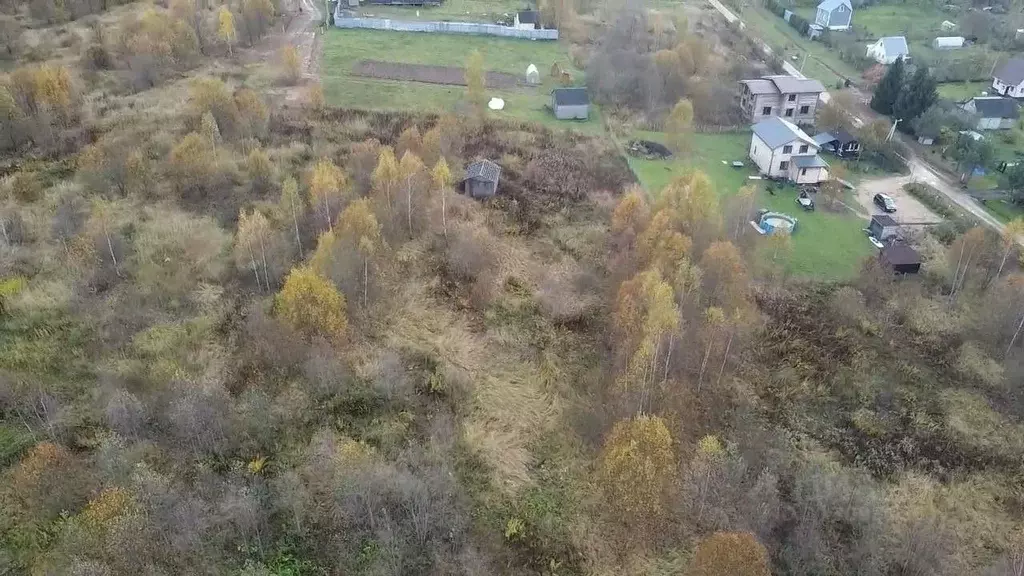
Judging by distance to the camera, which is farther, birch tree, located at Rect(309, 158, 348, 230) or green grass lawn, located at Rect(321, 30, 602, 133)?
green grass lawn, located at Rect(321, 30, 602, 133)

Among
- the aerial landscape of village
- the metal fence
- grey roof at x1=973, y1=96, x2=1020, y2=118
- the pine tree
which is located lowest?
the aerial landscape of village

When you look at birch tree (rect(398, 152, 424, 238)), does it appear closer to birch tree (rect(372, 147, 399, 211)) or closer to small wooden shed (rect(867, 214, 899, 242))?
birch tree (rect(372, 147, 399, 211))

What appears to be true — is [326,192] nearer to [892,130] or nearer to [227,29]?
[227,29]

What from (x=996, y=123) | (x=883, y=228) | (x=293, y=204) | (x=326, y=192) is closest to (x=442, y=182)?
(x=326, y=192)

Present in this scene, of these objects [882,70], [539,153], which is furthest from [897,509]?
[882,70]

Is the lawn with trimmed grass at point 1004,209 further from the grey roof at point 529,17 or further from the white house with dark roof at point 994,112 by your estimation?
the grey roof at point 529,17

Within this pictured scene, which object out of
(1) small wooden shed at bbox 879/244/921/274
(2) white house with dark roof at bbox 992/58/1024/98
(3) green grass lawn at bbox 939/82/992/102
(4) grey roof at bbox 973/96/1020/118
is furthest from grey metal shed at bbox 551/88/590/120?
(2) white house with dark roof at bbox 992/58/1024/98

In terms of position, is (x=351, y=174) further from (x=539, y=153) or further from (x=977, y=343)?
(x=977, y=343)
